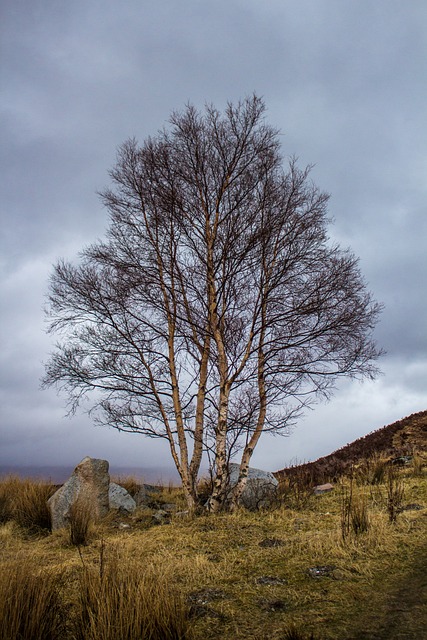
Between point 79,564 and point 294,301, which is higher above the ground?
point 294,301

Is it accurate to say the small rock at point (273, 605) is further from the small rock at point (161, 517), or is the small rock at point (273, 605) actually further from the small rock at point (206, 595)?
the small rock at point (161, 517)

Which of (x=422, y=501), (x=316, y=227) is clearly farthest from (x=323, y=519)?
(x=316, y=227)

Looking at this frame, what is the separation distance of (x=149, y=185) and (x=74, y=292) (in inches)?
115

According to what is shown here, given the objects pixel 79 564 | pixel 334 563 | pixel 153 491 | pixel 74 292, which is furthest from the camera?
pixel 153 491

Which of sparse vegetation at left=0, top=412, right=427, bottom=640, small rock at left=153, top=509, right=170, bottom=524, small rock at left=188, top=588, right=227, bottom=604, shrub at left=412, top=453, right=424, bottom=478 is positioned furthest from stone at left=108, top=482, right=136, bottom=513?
shrub at left=412, top=453, right=424, bottom=478

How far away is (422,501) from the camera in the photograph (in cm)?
988

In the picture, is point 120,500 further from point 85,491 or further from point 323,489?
point 323,489

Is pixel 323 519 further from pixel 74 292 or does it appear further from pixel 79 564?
pixel 74 292

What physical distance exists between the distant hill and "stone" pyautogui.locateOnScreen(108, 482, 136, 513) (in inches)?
228

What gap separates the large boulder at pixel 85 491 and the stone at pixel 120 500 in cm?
98

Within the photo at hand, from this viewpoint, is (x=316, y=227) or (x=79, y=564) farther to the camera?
(x=316, y=227)

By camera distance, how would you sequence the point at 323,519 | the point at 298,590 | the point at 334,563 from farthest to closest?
the point at 323,519, the point at 334,563, the point at 298,590

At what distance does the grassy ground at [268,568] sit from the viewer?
14.2 feet

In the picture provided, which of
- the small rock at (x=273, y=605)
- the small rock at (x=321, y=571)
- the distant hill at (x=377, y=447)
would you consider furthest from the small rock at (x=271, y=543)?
the distant hill at (x=377, y=447)
